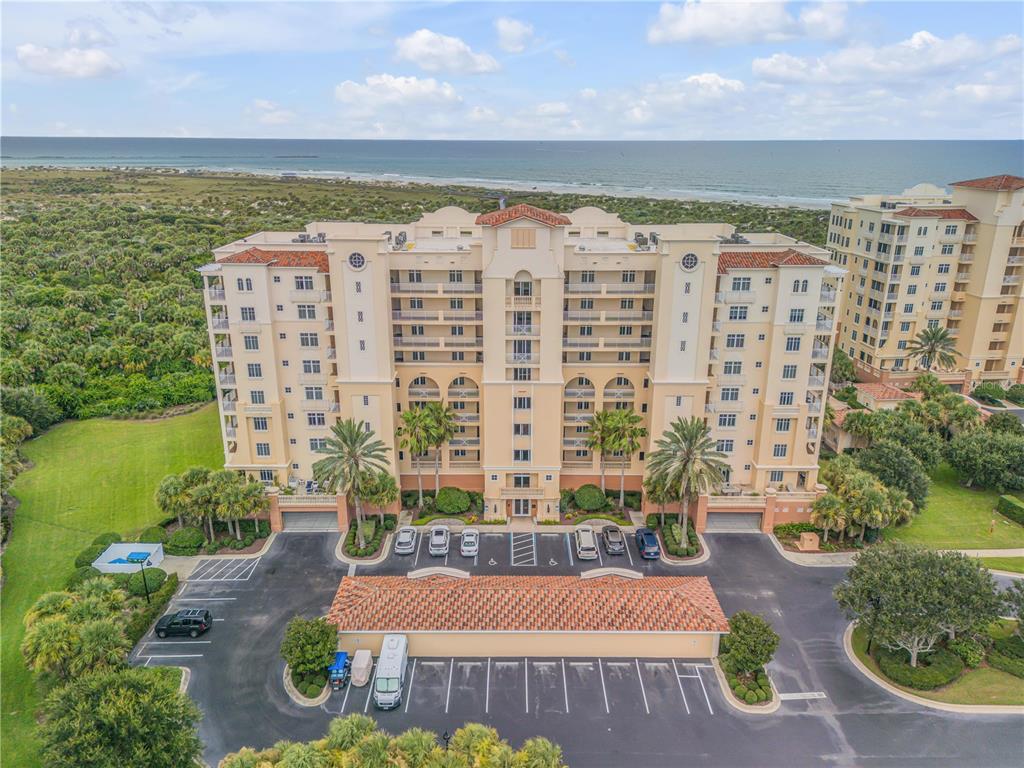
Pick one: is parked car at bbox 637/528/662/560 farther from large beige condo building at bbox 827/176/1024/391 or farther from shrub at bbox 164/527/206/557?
large beige condo building at bbox 827/176/1024/391

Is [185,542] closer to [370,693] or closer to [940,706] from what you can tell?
[370,693]

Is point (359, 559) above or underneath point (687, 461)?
underneath

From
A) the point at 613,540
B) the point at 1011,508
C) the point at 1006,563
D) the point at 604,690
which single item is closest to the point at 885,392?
the point at 1011,508

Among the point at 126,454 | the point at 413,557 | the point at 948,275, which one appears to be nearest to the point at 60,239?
the point at 126,454

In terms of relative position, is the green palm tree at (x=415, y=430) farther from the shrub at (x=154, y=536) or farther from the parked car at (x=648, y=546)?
the shrub at (x=154, y=536)

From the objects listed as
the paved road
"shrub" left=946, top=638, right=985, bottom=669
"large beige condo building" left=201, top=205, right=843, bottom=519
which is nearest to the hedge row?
the paved road

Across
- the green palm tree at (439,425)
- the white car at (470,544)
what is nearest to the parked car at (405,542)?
the white car at (470,544)

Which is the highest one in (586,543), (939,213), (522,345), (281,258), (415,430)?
(939,213)
